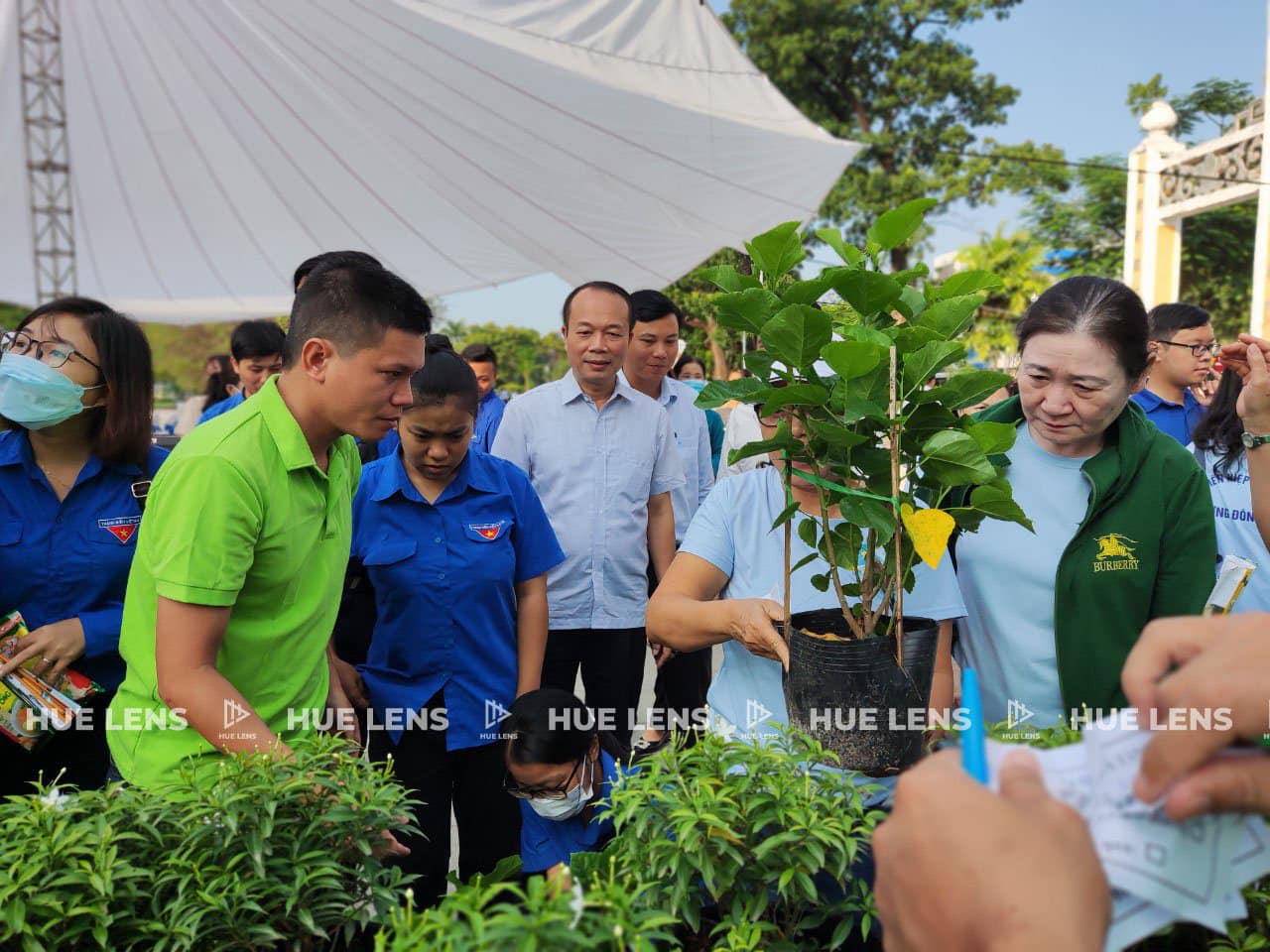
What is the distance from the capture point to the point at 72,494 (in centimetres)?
224

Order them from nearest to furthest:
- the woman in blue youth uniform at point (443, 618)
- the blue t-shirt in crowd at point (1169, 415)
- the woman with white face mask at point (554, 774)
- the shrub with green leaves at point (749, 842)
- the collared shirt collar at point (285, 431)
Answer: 1. the shrub with green leaves at point (749, 842)
2. the collared shirt collar at point (285, 431)
3. the woman with white face mask at point (554, 774)
4. the woman in blue youth uniform at point (443, 618)
5. the blue t-shirt in crowd at point (1169, 415)

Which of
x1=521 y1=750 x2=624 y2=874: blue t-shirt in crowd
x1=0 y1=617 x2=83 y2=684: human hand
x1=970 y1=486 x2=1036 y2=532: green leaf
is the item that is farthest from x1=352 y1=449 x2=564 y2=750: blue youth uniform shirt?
x1=970 y1=486 x2=1036 y2=532: green leaf

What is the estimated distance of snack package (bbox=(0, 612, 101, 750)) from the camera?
2.11m

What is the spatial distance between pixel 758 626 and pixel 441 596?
1136 millimetres

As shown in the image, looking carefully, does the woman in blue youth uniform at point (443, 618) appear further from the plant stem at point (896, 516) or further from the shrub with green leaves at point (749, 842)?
the plant stem at point (896, 516)

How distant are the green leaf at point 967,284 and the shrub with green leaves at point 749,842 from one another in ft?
2.55

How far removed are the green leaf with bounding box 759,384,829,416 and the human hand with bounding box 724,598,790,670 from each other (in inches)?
15.8

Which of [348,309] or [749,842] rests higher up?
[348,309]

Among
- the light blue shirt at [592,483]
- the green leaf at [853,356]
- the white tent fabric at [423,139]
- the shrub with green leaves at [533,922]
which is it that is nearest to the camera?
the shrub with green leaves at [533,922]

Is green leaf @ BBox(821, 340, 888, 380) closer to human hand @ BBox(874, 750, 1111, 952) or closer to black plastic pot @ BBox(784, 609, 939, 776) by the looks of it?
black plastic pot @ BBox(784, 609, 939, 776)

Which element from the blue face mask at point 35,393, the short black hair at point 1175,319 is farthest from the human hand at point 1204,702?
the short black hair at point 1175,319

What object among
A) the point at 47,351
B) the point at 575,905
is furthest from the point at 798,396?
the point at 47,351

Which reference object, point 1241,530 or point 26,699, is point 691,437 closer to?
point 1241,530

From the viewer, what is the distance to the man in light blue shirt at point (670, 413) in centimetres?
405
